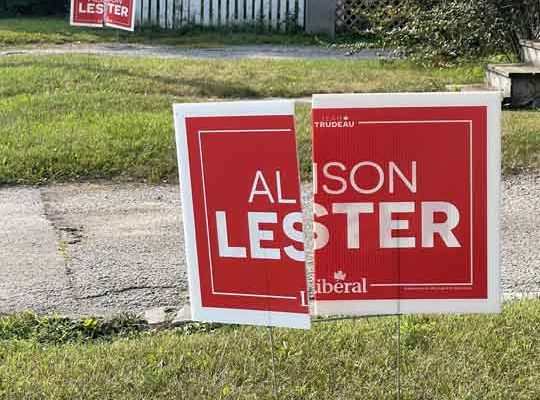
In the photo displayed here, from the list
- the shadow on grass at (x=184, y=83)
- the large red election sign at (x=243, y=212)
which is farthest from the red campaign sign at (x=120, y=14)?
the large red election sign at (x=243, y=212)

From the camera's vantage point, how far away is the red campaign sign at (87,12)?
14.6m

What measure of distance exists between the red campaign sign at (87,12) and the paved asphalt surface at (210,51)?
883 millimetres

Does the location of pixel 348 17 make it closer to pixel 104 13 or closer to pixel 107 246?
pixel 104 13

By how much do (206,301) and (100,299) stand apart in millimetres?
1623

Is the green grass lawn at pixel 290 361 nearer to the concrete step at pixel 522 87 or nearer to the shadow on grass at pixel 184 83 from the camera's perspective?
the concrete step at pixel 522 87

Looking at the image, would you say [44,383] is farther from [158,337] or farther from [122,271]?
[122,271]

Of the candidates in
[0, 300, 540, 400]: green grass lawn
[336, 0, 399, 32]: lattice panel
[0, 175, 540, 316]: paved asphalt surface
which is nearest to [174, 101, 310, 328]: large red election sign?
[0, 300, 540, 400]: green grass lawn

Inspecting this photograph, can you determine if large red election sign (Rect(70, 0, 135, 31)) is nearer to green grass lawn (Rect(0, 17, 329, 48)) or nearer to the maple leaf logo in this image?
green grass lawn (Rect(0, 17, 329, 48))

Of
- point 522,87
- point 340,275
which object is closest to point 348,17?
point 522,87


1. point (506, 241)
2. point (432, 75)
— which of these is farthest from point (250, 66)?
point (506, 241)

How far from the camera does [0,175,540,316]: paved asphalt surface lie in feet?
16.8

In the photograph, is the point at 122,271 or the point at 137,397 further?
the point at 122,271

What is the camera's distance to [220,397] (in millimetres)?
3859

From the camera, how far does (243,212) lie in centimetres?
347
